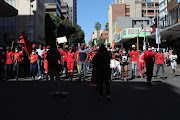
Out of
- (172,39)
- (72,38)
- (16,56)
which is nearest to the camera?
(16,56)

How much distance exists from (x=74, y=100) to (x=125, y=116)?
217 cm

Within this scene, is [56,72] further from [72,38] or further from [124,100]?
[72,38]

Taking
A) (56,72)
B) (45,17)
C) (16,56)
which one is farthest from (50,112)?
(45,17)

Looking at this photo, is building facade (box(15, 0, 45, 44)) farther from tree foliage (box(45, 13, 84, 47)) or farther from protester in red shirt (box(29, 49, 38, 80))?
protester in red shirt (box(29, 49, 38, 80))

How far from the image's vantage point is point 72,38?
74375 mm

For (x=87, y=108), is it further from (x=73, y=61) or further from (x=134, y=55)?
(x=134, y=55)

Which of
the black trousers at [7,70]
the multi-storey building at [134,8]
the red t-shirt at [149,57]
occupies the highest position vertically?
the multi-storey building at [134,8]

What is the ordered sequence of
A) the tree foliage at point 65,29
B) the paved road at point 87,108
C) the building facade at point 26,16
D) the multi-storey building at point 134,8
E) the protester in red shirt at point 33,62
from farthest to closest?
the multi-storey building at point 134,8
the tree foliage at point 65,29
the building facade at point 26,16
the protester in red shirt at point 33,62
the paved road at point 87,108

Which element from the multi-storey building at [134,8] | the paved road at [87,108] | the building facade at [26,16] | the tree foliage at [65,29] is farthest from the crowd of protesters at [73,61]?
the multi-storey building at [134,8]

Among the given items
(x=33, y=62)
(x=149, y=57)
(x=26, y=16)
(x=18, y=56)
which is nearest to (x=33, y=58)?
(x=33, y=62)

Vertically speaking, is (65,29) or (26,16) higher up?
(26,16)

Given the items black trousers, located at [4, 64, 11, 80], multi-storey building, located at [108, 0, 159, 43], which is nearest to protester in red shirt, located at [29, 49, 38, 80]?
black trousers, located at [4, 64, 11, 80]

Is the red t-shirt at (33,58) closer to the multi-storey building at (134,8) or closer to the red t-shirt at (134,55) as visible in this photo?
the red t-shirt at (134,55)

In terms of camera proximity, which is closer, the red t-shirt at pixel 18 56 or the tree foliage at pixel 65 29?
the red t-shirt at pixel 18 56
